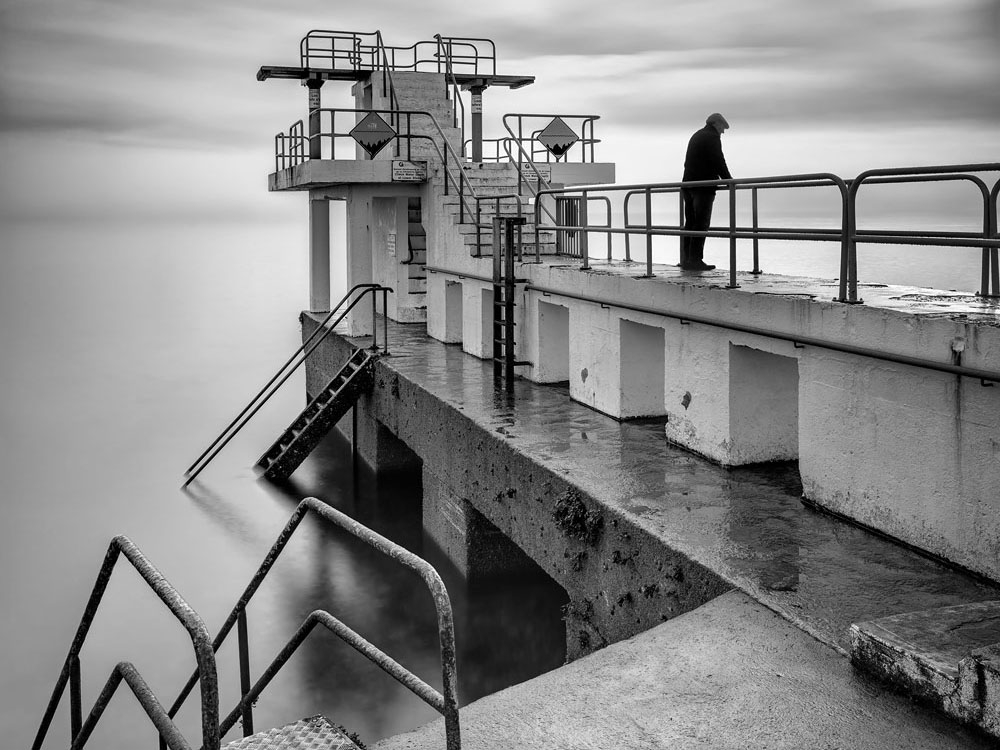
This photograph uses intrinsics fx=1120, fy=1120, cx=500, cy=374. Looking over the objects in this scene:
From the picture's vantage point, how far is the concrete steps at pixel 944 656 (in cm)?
498

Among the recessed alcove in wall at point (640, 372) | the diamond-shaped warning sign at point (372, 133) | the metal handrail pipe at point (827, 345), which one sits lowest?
the recessed alcove in wall at point (640, 372)

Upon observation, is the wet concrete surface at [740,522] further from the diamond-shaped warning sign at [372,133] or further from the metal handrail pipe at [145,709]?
the diamond-shaped warning sign at [372,133]

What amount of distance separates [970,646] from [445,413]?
26.8ft

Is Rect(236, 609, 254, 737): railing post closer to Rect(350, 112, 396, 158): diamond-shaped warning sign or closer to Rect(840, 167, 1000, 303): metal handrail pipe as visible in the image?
Rect(840, 167, 1000, 303): metal handrail pipe

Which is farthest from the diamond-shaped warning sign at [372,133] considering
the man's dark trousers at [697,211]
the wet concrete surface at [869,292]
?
the man's dark trousers at [697,211]

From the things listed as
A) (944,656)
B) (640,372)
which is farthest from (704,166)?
(944,656)

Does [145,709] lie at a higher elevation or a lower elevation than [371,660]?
higher

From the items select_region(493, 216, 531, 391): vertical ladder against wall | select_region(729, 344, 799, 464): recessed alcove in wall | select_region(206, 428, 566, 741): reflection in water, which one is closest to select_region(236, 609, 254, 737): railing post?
select_region(206, 428, 566, 741): reflection in water

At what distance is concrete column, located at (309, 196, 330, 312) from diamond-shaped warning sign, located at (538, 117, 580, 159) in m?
6.78

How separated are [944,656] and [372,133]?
1510 centimetres

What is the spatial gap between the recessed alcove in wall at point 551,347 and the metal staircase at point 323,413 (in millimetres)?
3457

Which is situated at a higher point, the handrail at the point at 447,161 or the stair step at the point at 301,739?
the handrail at the point at 447,161

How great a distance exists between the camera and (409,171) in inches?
776

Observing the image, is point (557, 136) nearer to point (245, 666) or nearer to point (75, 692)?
point (245, 666)
